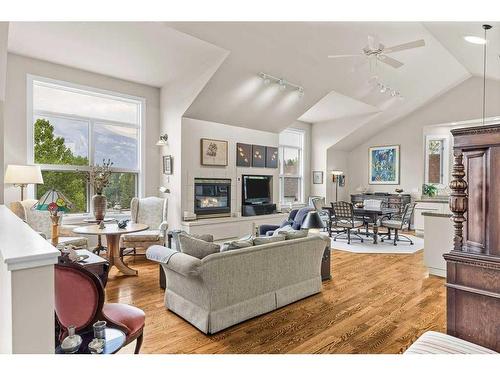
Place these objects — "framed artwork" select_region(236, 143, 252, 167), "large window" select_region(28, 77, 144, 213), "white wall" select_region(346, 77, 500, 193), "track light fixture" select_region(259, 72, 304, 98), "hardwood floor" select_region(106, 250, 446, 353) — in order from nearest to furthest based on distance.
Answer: "hardwood floor" select_region(106, 250, 446, 353)
"large window" select_region(28, 77, 144, 213)
"track light fixture" select_region(259, 72, 304, 98)
"framed artwork" select_region(236, 143, 252, 167)
"white wall" select_region(346, 77, 500, 193)

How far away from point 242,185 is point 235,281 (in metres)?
4.20

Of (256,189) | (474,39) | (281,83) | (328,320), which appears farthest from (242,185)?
(474,39)

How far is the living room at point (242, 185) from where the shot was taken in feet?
5.97

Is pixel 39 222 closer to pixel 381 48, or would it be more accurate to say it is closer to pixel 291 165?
pixel 381 48

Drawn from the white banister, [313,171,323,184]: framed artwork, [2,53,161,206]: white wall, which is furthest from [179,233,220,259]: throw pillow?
[313,171,323,184]: framed artwork

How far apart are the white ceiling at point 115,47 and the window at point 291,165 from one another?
407 cm

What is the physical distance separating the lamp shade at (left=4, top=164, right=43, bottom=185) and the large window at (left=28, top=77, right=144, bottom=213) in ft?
1.87

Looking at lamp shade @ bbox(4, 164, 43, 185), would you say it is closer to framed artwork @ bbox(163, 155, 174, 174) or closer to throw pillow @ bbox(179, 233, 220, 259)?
framed artwork @ bbox(163, 155, 174, 174)

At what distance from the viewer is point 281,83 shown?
567cm

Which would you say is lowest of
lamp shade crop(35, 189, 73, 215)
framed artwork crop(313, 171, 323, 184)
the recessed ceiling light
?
lamp shade crop(35, 189, 73, 215)

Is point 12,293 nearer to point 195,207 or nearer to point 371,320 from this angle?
point 371,320

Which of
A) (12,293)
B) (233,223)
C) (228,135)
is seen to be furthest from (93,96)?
(12,293)

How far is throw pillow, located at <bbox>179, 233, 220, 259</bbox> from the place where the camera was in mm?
2752

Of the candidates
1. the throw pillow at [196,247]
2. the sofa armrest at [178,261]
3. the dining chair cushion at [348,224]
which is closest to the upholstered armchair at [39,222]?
the sofa armrest at [178,261]
